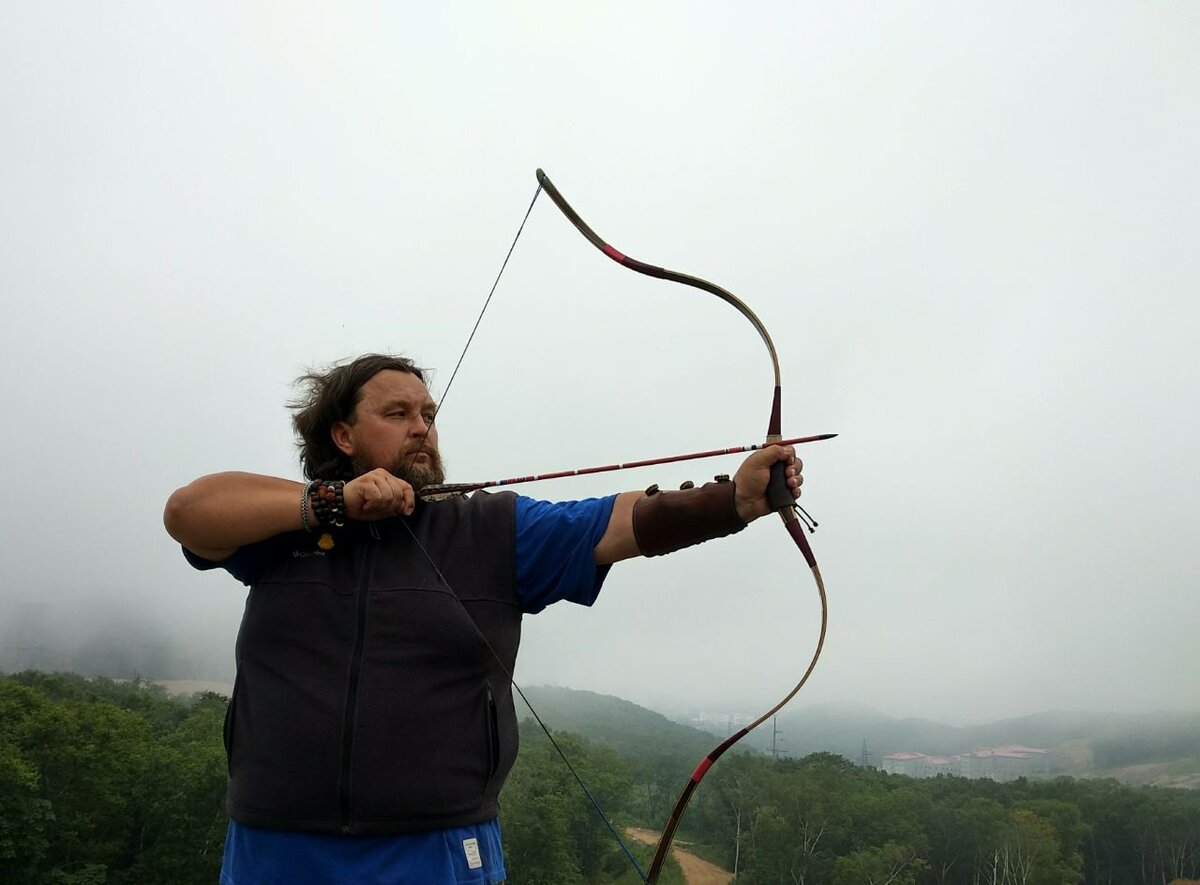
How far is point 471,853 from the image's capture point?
1510mm

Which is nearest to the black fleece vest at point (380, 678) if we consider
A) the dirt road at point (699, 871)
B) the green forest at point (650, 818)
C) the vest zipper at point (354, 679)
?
the vest zipper at point (354, 679)

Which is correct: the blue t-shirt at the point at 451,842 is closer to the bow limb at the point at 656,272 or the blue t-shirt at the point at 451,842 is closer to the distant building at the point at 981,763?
the bow limb at the point at 656,272

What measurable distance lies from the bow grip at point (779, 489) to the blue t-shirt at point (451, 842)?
0.34 metres

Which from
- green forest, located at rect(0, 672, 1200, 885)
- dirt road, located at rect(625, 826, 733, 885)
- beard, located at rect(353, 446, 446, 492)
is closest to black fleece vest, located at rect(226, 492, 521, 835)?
beard, located at rect(353, 446, 446, 492)

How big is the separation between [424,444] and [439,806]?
2.79 feet

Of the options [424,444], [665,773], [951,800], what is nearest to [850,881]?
[951,800]

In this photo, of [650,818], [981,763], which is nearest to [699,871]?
[650,818]

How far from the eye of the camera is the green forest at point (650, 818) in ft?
53.6

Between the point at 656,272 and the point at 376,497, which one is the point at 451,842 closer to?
the point at 376,497

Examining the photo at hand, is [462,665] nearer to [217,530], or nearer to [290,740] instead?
[290,740]

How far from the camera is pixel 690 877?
19.2 metres

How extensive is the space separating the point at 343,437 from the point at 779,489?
112 centimetres

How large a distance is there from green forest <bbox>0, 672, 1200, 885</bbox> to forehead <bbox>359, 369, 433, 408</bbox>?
45.2 ft

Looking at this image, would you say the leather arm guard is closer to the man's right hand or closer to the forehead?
the man's right hand
